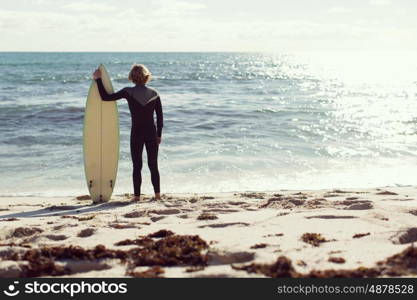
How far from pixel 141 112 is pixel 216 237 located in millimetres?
2488

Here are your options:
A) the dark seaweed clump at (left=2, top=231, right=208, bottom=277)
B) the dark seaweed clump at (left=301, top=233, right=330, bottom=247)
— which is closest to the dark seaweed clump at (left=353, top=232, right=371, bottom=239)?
the dark seaweed clump at (left=301, top=233, right=330, bottom=247)

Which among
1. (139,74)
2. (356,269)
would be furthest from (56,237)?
(356,269)

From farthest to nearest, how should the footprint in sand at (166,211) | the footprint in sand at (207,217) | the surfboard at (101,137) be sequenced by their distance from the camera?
1. the surfboard at (101,137)
2. the footprint in sand at (166,211)
3. the footprint in sand at (207,217)

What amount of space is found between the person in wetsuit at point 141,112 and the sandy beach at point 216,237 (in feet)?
1.67

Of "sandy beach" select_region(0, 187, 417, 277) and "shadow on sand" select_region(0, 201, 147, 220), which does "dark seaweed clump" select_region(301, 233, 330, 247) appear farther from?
"shadow on sand" select_region(0, 201, 147, 220)

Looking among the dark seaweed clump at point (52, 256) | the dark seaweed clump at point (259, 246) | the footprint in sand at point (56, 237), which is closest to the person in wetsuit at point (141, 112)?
the footprint in sand at point (56, 237)

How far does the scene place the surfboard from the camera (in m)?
7.08

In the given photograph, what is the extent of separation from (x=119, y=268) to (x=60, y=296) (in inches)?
21.2

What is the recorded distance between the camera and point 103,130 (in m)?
7.18

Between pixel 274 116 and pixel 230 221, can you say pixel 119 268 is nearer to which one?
pixel 230 221

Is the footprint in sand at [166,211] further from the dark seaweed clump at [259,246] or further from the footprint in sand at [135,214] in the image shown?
the dark seaweed clump at [259,246]

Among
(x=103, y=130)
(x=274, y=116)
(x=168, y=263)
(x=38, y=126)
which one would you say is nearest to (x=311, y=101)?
(x=274, y=116)

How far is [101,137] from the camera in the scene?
7184 mm

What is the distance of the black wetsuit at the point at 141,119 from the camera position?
6.62 m
